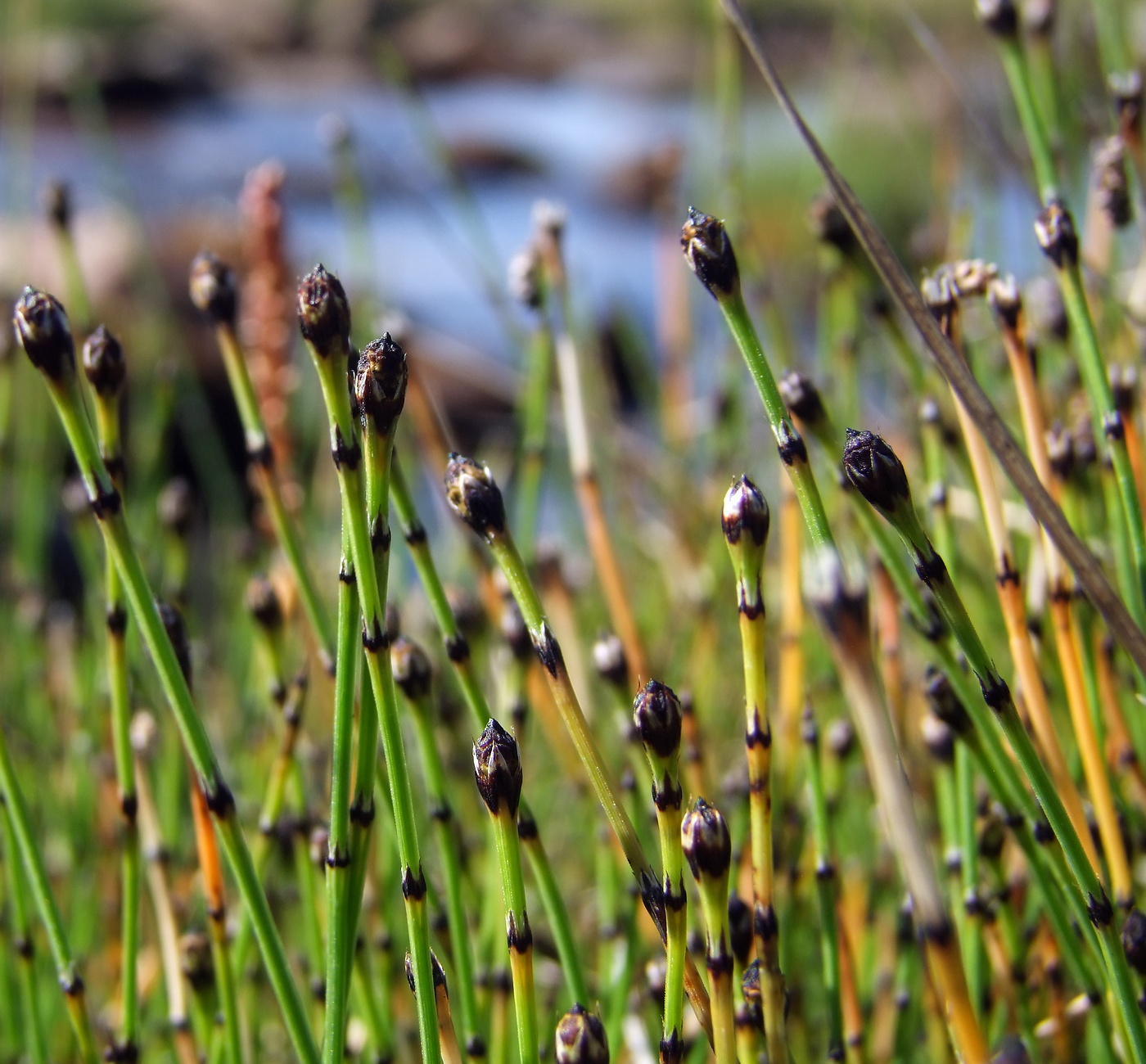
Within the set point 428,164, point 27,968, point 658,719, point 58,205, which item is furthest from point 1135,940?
point 428,164

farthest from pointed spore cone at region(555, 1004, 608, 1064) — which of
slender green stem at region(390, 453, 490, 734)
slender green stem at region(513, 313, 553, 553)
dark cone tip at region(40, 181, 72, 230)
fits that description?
dark cone tip at region(40, 181, 72, 230)

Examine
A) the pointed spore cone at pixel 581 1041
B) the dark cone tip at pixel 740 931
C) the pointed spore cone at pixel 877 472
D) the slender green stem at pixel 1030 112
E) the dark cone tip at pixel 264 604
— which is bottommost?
the pointed spore cone at pixel 581 1041

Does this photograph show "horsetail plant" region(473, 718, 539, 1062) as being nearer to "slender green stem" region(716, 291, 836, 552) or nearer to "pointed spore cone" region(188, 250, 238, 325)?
"slender green stem" region(716, 291, 836, 552)

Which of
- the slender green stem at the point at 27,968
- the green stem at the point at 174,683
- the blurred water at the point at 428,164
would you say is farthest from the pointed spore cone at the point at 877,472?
the blurred water at the point at 428,164

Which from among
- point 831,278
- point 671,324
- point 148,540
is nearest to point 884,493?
point 831,278

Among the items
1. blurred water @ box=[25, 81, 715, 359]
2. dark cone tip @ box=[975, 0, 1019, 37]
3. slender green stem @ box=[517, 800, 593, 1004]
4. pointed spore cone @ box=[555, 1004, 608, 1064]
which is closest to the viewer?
pointed spore cone @ box=[555, 1004, 608, 1064]

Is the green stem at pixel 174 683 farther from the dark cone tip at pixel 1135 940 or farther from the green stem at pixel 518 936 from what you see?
the dark cone tip at pixel 1135 940

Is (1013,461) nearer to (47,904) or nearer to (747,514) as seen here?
(747,514)

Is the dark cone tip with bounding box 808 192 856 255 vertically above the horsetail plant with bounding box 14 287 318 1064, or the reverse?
the dark cone tip with bounding box 808 192 856 255
